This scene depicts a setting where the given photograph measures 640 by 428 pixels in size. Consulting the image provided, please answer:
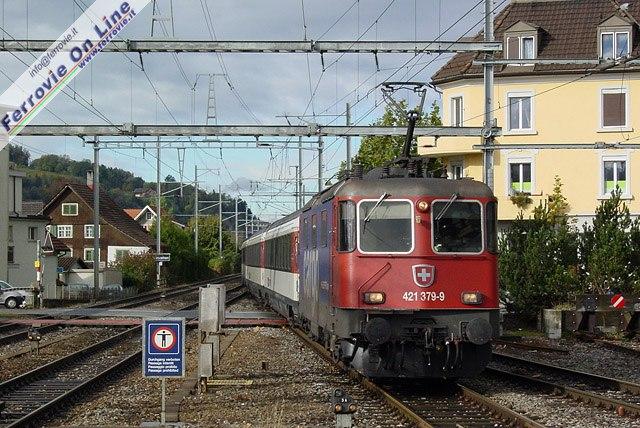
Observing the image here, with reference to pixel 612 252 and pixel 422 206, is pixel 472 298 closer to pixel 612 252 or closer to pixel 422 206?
pixel 422 206

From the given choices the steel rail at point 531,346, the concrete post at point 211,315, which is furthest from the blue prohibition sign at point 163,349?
the steel rail at point 531,346

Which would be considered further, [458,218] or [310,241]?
[310,241]

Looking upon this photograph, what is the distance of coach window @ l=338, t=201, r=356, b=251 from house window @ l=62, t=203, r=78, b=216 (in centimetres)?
7346

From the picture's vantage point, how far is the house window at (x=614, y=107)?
1511 inches

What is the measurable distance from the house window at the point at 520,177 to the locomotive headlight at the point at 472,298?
2644cm

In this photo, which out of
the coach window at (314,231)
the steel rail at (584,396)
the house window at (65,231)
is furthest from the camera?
the house window at (65,231)

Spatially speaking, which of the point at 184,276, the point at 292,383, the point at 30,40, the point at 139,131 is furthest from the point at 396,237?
the point at 184,276

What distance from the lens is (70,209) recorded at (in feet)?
277

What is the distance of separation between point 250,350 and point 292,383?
5846mm

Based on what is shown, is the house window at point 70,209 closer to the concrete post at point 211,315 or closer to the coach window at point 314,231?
the coach window at point 314,231

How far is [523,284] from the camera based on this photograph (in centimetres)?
2478

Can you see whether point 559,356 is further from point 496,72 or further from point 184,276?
point 184,276

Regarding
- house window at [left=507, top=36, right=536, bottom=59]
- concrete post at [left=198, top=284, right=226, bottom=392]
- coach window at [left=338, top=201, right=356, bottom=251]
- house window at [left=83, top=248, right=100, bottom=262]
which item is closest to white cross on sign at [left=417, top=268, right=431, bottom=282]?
coach window at [left=338, top=201, right=356, bottom=251]

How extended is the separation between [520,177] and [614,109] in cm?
437
